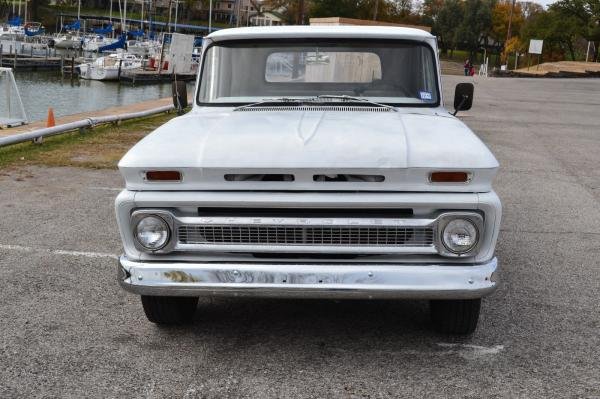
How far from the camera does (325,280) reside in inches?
157

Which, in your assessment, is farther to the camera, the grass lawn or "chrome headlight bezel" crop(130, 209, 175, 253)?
the grass lawn

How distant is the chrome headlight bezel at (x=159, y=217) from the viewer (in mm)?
4117

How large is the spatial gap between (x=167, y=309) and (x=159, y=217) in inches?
31.3

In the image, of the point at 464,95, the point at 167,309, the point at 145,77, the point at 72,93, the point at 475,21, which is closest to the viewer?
the point at 167,309

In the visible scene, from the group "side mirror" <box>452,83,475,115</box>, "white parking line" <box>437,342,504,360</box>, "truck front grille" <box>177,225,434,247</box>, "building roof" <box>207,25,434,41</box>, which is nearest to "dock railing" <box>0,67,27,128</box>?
"building roof" <box>207,25,434,41</box>

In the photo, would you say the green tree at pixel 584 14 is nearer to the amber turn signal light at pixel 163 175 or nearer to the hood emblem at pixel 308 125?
the hood emblem at pixel 308 125

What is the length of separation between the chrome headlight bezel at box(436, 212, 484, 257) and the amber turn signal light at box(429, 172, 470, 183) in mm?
175

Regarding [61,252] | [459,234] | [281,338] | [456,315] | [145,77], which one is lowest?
[145,77]

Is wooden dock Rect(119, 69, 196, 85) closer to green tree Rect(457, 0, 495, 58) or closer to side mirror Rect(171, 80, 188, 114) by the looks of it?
side mirror Rect(171, 80, 188, 114)

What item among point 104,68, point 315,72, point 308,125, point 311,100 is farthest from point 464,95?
point 104,68

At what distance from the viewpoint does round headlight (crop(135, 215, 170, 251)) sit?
13.6 feet

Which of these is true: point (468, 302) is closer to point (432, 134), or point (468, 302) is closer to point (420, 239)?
point (420, 239)

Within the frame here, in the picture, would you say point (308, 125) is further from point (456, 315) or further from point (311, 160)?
point (456, 315)

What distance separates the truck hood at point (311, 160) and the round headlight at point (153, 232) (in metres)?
0.18
